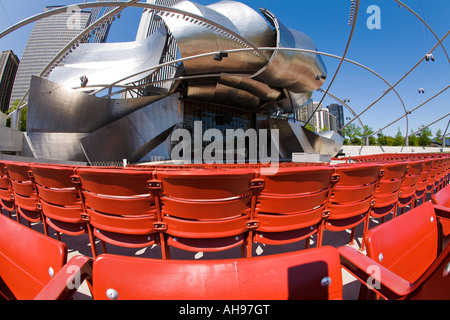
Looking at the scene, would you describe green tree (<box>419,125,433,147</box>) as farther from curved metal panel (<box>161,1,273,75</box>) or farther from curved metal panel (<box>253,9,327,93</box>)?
curved metal panel (<box>161,1,273,75</box>)

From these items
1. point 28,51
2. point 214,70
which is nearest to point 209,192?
point 214,70

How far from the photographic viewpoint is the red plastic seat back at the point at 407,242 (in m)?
0.87

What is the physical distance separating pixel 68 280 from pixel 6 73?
71.8 meters

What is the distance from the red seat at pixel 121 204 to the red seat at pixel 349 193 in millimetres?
1637

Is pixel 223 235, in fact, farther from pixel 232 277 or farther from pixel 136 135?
pixel 136 135

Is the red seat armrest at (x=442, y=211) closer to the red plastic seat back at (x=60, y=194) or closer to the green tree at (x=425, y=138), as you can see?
the red plastic seat back at (x=60, y=194)

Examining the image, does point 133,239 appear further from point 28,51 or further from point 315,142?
point 28,51

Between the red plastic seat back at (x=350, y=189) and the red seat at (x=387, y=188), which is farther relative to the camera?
the red seat at (x=387, y=188)

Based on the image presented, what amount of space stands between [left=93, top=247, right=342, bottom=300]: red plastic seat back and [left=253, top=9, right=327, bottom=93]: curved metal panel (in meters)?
21.4

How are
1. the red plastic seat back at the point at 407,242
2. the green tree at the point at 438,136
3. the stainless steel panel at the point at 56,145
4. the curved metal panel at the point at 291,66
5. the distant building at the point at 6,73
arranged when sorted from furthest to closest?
the green tree at the point at 438,136 < the distant building at the point at 6,73 < the curved metal panel at the point at 291,66 < the stainless steel panel at the point at 56,145 < the red plastic seat back at the point at 407,242

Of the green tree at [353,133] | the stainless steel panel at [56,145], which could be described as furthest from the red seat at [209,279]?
the green tree at [353,133]

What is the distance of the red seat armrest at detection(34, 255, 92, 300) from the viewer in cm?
53

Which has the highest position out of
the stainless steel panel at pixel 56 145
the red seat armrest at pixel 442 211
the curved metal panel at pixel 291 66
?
the curved metal panel at pixel 291 66

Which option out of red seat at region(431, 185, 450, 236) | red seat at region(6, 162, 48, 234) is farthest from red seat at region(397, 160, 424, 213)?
red seat at region(6, 162, 48, 234)
